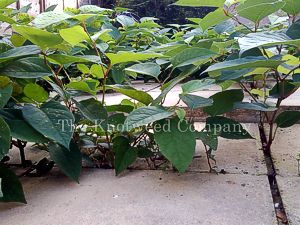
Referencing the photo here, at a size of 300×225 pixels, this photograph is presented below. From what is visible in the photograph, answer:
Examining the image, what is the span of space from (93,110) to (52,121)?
0.46 ft

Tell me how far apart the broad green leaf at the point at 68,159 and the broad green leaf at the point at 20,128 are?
8 cm

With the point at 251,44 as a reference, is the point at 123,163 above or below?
below

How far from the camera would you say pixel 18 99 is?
858mm

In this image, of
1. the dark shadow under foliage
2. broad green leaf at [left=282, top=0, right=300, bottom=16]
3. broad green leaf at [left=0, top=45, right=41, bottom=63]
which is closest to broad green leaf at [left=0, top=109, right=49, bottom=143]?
broad green leaf at [left=0, top=45, right=41, bottom=63]

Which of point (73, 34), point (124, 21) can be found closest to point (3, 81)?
point (73, 34)

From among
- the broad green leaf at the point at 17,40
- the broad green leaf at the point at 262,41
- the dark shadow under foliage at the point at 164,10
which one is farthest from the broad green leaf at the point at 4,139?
the dark shadow under foliage at the point at 164,10

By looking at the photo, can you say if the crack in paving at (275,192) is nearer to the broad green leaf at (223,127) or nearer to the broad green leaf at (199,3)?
the broad green leaf at (223,127)

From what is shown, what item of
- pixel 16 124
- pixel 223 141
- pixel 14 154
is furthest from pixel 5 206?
pixel 223 141

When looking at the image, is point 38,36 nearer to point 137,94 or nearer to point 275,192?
point 137,94

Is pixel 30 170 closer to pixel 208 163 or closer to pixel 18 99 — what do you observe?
pixel 18 99

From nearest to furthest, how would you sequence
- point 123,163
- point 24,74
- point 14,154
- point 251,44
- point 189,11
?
point 251,44 < point 24,74 < point 123,163 < point 14,154 < point 189,11

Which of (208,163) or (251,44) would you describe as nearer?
(251,44)

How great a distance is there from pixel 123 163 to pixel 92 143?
12 centimetres

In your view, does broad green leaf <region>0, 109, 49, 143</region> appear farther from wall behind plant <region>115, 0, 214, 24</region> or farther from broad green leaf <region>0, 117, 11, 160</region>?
wall behind plant <region>115, 0, 214, 24</region>
